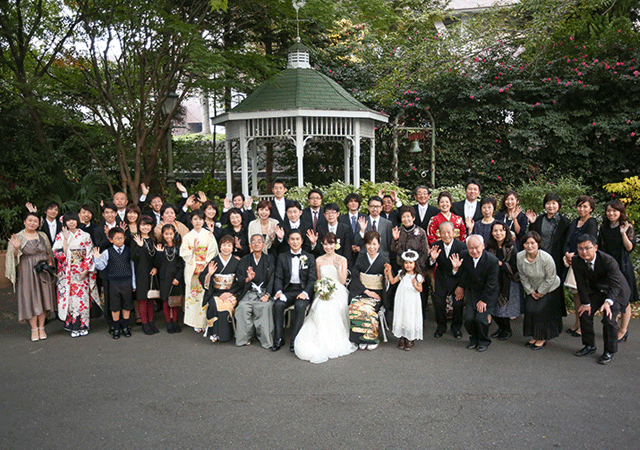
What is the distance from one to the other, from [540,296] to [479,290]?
669 mm

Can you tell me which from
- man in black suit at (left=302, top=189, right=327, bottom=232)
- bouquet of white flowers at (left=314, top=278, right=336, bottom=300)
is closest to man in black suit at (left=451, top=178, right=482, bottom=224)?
man in black suit at (left=302, top=189, right=327, bottom=232)

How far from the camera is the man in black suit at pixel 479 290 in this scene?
560 centimetres

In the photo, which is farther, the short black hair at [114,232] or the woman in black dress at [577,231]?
the short black hair at [114,232]

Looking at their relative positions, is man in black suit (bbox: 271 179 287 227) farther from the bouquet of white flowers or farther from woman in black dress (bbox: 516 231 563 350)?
woman in black dress (bbox: 516 231 563 350)

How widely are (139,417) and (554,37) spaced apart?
12767mm

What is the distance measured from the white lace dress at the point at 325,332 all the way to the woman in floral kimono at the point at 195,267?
1.51 meters

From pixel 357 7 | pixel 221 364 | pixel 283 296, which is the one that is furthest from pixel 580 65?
pixel 221 364

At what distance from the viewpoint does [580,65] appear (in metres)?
11.7

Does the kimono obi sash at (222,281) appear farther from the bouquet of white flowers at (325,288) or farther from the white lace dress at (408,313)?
the white lace dress at (408,313)

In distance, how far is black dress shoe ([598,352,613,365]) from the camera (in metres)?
5.09

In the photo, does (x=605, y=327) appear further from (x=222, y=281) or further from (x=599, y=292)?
(x=222, y=281)

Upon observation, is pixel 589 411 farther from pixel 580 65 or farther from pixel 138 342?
pixel 580 65

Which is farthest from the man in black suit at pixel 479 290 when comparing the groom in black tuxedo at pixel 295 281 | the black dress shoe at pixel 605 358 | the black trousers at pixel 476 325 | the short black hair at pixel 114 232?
the short black hair at pixel 114 232

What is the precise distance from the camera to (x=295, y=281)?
6223mm
